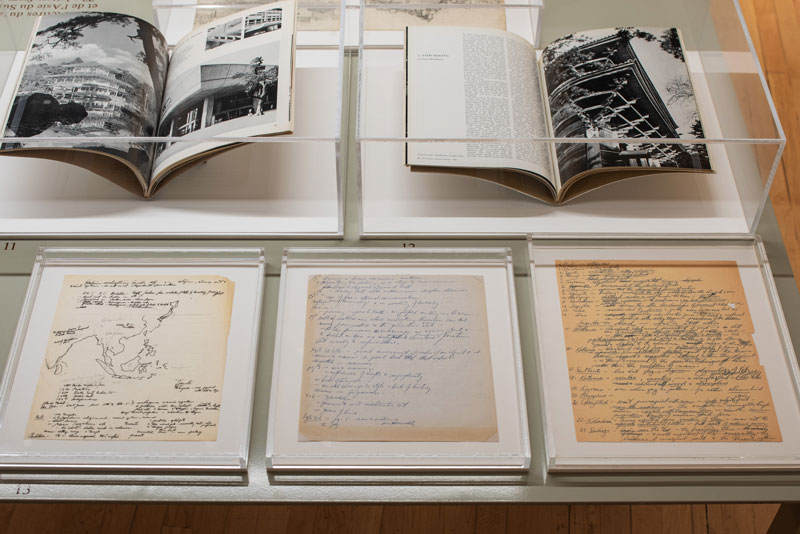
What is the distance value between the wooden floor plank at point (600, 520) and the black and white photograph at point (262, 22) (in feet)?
3.76

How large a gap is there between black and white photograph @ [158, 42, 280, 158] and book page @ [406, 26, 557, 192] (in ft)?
0.82

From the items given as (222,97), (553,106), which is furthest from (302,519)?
(553,106)

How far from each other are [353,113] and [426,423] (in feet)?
2.04

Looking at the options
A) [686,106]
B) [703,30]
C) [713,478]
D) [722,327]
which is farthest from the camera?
[703,30]

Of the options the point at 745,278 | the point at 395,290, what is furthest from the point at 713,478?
Result: the point at 395,290

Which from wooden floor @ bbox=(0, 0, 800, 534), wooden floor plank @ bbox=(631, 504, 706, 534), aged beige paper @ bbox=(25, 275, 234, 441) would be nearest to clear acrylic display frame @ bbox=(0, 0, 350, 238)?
aged beige paper @ bbox=(25, 275, 234, 441)

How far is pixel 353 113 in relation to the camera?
1258 mm

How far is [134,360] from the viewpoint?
1001 mm

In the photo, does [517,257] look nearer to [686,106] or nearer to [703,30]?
[686,106]

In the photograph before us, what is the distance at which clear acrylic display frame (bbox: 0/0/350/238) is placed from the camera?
113 cm

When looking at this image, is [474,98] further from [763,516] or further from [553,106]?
[763,516]

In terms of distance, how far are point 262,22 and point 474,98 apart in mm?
423

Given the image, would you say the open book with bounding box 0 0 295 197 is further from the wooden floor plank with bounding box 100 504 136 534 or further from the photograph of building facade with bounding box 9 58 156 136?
the wooden floor plank with bounding box 100 504 136 534

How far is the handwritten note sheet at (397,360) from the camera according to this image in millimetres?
951
